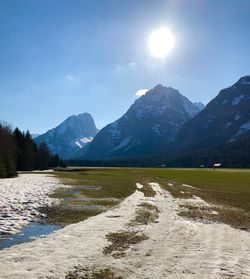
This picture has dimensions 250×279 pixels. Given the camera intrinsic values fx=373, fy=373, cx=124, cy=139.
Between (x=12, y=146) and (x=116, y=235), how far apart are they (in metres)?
113

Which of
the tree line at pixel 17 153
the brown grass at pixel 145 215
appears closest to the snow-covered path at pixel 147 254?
the brown grass at pixel 145 215

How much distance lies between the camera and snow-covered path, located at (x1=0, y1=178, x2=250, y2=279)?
41.8ft

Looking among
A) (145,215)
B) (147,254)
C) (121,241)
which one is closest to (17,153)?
(145,215)

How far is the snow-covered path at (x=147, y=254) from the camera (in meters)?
12.8

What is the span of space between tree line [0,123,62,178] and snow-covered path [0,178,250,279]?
224 feet

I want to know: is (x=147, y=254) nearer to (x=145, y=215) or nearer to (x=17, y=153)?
(x=145, y=215)

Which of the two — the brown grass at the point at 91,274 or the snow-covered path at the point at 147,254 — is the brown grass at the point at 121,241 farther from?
the brown grass at the point at 91,274

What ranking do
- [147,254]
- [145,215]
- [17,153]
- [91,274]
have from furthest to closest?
1. [17,153]
2. [145,215]
3. [147,254]
4. [91,274]

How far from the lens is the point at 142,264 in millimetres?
13781

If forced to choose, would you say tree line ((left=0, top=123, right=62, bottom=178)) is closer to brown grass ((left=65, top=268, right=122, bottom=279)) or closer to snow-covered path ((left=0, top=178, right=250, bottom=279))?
snow-covered path ((left=0, top=178, right=250, bottom=279))

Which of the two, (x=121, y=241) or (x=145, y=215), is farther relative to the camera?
(x=145, y=215)

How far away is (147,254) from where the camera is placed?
1536cm

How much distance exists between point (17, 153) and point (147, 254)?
445ft

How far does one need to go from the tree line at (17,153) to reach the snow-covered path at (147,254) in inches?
2682
